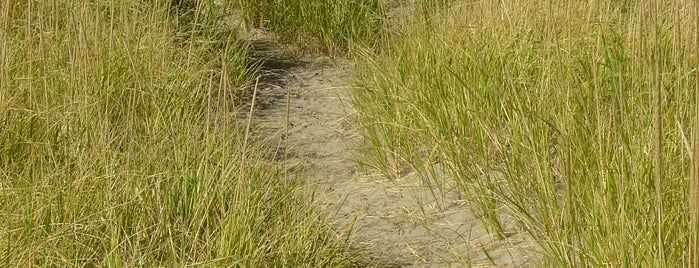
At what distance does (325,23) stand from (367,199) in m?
2.48

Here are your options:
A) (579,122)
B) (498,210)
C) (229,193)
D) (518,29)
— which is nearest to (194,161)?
(229,193)

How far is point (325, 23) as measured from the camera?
5.91m

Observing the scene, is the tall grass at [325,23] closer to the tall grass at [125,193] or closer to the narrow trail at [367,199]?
the narrow trail at [367,199]

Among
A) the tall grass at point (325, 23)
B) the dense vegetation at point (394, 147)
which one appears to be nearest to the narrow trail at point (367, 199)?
the dense vegetation at point (394, 147)

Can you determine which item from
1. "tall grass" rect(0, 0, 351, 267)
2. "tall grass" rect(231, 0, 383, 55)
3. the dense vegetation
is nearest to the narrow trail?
the dense vegetation

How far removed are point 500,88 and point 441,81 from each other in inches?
12.7

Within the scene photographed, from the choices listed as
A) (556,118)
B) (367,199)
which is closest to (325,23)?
(367,199)

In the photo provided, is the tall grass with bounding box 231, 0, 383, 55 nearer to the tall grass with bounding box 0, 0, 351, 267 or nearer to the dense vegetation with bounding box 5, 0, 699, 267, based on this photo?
the dense vegetation with bounding box 5, 0, 699, 267

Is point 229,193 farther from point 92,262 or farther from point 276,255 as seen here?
point 92,262

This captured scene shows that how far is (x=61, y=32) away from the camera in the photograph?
3701mm

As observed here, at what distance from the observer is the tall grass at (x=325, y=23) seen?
577 centimetres

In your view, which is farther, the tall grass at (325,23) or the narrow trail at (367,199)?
the tall grass at (325,23)

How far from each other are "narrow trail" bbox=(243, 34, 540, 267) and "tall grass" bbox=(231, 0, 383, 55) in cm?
40

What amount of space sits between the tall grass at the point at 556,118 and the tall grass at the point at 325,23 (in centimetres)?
103
